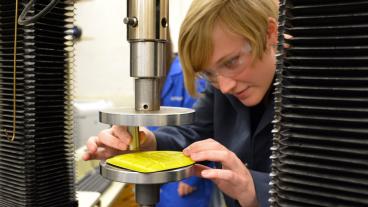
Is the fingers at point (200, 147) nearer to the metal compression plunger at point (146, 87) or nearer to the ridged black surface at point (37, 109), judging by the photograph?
the metal compression plunger at point (146, 87)

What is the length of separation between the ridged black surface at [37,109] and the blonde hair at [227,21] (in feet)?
1.12

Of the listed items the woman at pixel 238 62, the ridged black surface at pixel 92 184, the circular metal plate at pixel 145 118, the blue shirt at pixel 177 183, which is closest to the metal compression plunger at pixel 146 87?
the circular metal plate at pixel 145 118

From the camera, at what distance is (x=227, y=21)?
91 centimetres

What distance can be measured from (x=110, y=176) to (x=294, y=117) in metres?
0.27

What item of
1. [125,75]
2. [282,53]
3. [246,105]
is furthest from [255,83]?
[125,75]

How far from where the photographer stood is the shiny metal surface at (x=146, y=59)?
0.51 metres

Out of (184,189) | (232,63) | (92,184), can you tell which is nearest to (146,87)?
(232,63)

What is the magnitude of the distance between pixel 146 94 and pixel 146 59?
5cm

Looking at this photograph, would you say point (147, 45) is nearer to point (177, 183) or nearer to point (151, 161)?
point (151, 161)

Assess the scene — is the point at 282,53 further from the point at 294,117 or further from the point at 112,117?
the point at 112,117

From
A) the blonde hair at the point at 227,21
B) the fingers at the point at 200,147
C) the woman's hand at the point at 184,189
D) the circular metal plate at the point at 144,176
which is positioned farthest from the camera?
the woman's hand at the point at 184,189

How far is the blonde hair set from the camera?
91 centimetres

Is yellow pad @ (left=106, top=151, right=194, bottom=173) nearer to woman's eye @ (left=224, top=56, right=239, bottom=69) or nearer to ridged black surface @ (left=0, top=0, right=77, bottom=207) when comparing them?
ridged black surface @ (left=0, top=0, right=77, bottom=207)

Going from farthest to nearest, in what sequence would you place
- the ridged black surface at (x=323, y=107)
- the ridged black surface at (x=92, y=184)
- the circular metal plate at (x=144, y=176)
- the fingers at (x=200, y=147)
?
the ridged black surface at (x=92, y=184), the fingers at (x=200, y=147), the circular metal plate at (x=144, y=176), the ridged black surface at (x=323, y=107)
